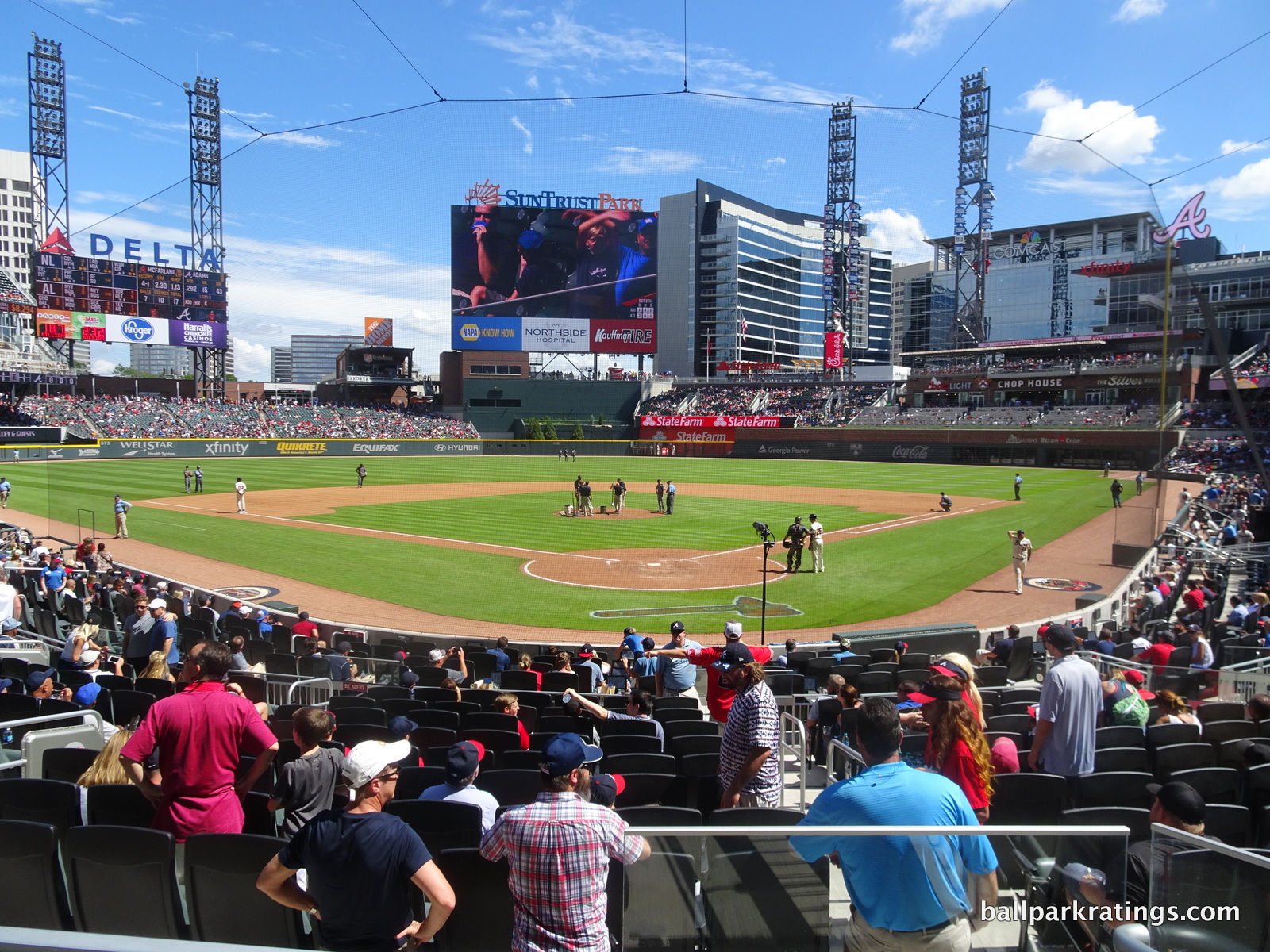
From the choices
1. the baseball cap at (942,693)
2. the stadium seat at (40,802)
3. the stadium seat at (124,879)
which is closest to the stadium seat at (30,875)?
the stadium seat at (124,879)

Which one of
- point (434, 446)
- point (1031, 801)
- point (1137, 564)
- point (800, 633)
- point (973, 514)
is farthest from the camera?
point (434, 446)

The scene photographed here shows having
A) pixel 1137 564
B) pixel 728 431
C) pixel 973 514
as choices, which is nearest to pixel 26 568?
pixel 1137 564

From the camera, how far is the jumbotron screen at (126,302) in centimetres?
7194

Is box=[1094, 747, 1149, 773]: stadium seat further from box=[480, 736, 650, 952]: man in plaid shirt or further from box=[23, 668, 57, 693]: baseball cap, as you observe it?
box=[23, 668, 57, 693]: baseball cap

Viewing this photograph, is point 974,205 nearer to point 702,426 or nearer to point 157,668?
point 702,426

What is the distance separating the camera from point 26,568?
1939 cm

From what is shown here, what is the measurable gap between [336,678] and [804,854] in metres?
9.81

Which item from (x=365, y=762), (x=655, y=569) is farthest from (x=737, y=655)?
(x=655, y=569)

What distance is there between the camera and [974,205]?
94.6 m

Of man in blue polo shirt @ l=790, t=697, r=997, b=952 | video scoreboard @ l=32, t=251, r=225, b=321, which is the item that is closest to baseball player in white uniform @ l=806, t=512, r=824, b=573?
man in blue polo shirt @ l=790, t=697, r=997, b=952

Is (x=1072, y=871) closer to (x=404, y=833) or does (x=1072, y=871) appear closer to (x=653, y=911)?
(x=653, y=911)

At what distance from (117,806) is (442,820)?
2.20 metres

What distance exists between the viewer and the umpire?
76.7 feet

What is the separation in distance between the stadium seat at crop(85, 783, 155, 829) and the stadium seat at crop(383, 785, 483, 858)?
1.77 m
